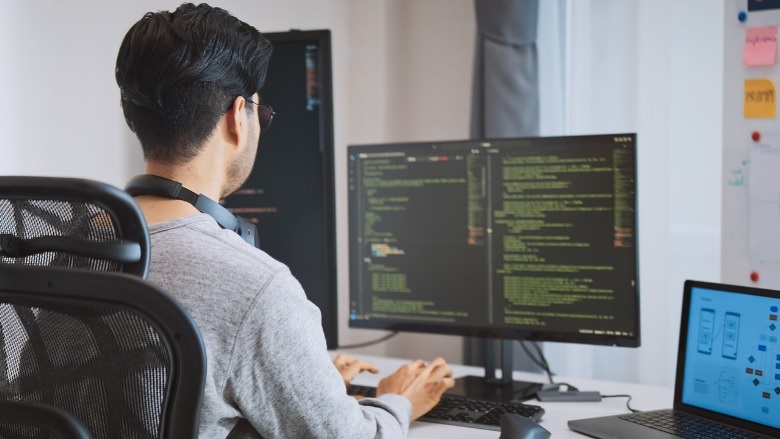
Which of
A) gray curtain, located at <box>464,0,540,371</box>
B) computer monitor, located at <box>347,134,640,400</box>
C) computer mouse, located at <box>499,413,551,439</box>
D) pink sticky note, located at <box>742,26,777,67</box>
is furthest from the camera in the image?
gray curtain, located at <box>464,0,540,371</box>

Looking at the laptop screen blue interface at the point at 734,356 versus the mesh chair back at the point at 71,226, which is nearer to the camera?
the mesh chair back at the point at 71,226

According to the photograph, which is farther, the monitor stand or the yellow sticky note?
the yellow sticky note

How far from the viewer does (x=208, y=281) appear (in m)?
1.11

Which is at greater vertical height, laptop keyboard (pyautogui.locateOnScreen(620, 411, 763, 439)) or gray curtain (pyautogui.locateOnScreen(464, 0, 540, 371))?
gray curtain (pyautogui.locateOnScreen(464, 0, 540, 371))

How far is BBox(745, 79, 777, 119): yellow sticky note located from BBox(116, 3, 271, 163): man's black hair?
1.30 m

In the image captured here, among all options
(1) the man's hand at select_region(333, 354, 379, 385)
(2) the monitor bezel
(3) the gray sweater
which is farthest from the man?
(2) the monitor bezel

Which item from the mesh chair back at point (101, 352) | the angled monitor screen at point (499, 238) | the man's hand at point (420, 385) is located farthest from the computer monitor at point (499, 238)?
the mesh chair back at point (101, 352)

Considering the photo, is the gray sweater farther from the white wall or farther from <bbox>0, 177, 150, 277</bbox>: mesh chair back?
the white wall

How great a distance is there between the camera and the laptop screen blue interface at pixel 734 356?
57.6 inches

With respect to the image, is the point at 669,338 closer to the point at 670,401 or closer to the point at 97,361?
the point at 670,401

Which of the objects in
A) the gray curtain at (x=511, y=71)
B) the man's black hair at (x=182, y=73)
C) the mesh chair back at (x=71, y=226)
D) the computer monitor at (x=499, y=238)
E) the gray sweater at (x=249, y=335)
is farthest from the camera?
the gray curtain at (x=511, y=71)

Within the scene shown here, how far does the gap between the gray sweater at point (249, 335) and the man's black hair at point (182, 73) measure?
151mm

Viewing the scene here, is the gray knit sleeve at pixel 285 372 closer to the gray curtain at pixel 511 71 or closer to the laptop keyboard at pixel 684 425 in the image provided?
the laptop keyboard at pixel 684 425

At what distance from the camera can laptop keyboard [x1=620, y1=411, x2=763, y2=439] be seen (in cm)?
148
